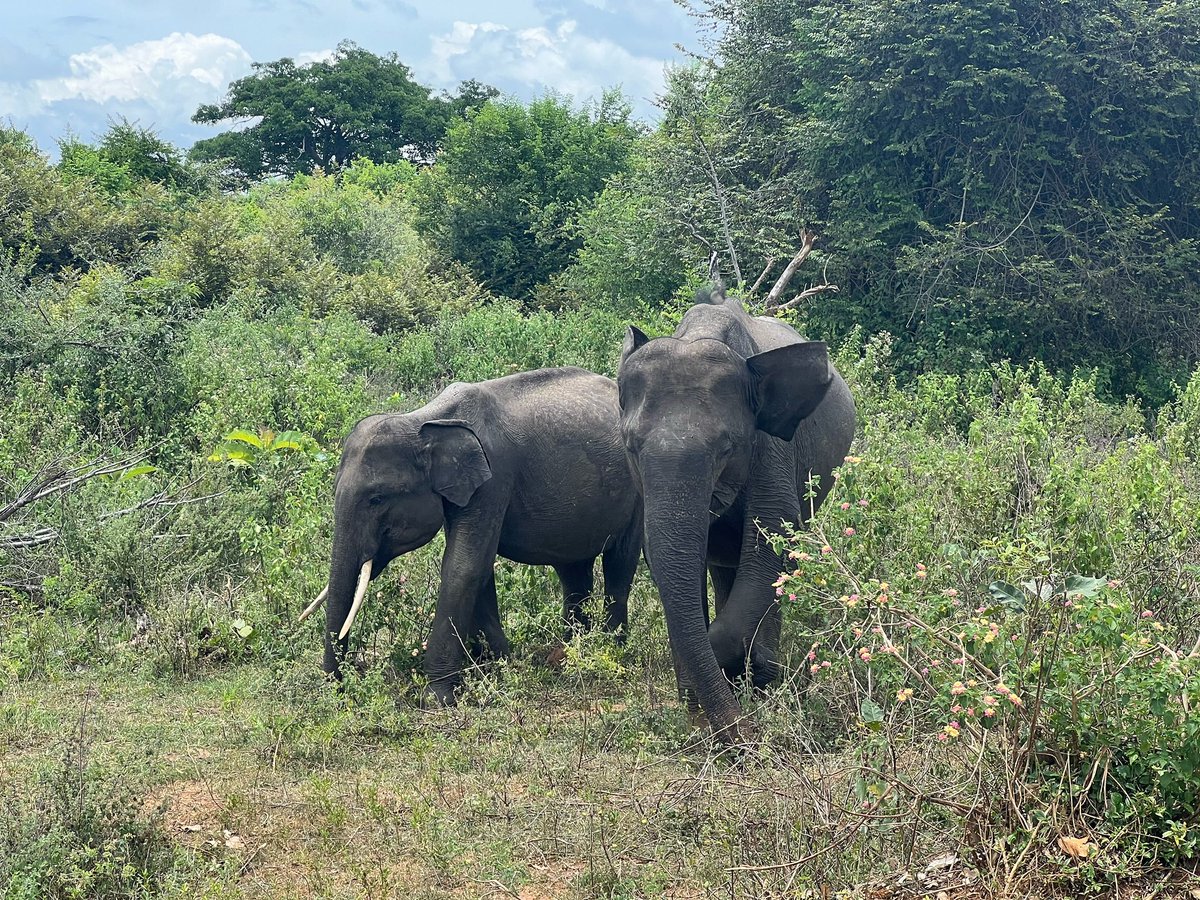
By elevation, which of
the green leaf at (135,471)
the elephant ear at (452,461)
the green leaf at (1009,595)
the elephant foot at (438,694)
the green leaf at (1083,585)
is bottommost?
the green leaf at (135,471)

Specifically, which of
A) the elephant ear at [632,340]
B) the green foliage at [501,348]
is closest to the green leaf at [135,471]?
the green foliage at [501,348]

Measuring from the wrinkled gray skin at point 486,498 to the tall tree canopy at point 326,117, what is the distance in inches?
1767

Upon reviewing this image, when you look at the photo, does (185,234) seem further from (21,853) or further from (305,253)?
(21,853)

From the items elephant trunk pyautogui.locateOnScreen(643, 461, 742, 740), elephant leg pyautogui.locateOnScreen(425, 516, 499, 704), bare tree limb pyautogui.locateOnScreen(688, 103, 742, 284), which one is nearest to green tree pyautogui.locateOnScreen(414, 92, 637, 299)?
bare tree limb pyautogui.locateOnScreen(688, 103, 742, 284)

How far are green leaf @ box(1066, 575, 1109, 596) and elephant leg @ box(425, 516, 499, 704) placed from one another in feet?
12.1

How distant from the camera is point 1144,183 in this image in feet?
57.7

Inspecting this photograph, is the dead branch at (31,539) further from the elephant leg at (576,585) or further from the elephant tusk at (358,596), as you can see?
the elephant leg at (576,585)

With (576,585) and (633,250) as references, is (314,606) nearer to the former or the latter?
(576,585)

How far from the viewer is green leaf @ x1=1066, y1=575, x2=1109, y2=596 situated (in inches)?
173

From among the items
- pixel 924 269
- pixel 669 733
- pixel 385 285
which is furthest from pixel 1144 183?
pixel 669 733

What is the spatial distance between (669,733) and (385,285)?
16798 mm

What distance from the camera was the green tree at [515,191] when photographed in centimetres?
2750

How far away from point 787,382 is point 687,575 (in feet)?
3.61

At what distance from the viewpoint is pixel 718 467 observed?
603 centimetres
